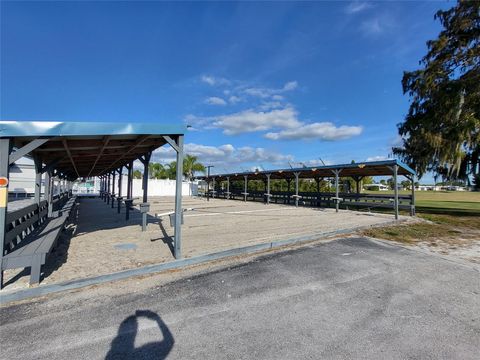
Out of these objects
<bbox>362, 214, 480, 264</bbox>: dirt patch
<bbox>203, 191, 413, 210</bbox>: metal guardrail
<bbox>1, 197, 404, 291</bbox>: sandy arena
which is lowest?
<bbox>362, 214, 480, 264</bbox>: dirt patch

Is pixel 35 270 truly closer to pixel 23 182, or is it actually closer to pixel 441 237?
pixel 441 237

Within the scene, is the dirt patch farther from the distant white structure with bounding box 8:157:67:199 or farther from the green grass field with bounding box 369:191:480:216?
the distant white structure with bounding box 8:157:67:199

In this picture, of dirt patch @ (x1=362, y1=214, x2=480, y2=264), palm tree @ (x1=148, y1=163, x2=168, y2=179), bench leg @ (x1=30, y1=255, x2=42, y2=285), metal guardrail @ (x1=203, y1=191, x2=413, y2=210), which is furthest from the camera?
palm tree @ (x1=148, y1=163, x2=168, y2=179)

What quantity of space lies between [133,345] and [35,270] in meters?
2.19

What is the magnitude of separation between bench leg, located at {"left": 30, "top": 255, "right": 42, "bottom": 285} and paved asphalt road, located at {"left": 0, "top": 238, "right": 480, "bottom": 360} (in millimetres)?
433

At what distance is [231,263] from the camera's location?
4.89 meters

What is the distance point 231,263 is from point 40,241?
322cm

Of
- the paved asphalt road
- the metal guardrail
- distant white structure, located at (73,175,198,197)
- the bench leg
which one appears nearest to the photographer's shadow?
the paved asphalt road

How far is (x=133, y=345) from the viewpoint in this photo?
2422 millimetres

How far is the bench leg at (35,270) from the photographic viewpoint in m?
3.59

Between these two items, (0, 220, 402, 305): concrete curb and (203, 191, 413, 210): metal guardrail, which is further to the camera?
(203, 191, 413, 210): metal guardrail

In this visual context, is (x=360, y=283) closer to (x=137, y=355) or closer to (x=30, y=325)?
(x=137, y=355)

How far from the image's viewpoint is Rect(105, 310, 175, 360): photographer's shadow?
2273mm

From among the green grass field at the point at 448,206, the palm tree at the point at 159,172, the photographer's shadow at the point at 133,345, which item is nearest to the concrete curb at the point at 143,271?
the photographer's shadow at the point at 133,345
